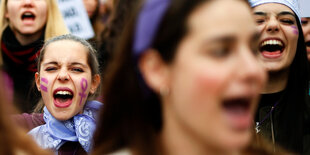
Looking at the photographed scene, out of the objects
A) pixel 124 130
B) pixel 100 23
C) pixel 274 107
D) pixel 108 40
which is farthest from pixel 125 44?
pixel 100 23

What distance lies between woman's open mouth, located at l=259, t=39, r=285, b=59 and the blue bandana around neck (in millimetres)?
1128

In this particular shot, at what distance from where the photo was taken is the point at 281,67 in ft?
13.2

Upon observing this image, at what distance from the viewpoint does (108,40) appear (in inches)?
207

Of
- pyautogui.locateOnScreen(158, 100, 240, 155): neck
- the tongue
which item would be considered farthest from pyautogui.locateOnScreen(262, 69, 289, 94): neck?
pyautogui.locateOnScreen(158, 100, 240, 155): neck

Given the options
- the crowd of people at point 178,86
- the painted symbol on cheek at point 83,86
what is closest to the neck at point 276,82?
the painted symbol on cheek at point 83,86

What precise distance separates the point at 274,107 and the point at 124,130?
1885mm

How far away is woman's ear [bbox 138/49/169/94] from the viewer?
7.09 ft

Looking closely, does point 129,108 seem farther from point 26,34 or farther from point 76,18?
point 76,18

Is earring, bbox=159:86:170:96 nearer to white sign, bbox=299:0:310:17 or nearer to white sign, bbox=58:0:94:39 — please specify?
white sign, bbox=299:0:310:17

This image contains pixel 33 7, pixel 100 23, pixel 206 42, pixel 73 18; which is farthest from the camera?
pixel 100 23

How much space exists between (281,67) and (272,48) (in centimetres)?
14

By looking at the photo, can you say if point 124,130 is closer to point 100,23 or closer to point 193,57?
point 193,57

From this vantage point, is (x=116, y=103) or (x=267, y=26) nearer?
(x=116, y=103)

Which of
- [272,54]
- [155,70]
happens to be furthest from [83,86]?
[155,70]
